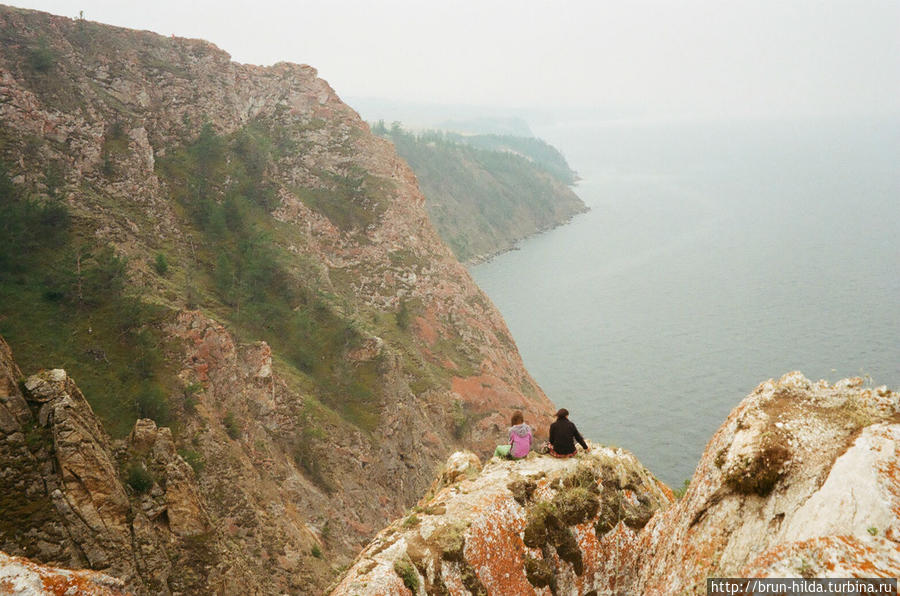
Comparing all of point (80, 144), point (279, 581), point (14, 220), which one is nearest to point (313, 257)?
point (80, 144)

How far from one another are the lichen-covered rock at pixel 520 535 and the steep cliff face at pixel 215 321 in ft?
29.3

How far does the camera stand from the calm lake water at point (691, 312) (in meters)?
71.9

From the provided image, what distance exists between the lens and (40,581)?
7535 millimetres

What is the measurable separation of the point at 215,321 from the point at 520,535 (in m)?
23.2

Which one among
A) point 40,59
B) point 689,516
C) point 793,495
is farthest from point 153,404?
point 40,59

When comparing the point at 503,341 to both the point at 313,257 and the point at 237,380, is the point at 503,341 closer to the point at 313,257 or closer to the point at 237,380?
the point at 313,257

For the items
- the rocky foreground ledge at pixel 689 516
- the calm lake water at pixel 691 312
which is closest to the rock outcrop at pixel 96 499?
the rocky foreground ledge at pixel 689 516

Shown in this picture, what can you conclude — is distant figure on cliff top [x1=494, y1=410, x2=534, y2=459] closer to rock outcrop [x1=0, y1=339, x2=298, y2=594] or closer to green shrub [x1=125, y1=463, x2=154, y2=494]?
rock outcrop [x1=0, y1=339, x2=298, y2=594]

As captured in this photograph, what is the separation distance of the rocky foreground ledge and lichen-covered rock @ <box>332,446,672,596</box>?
0.10 ft

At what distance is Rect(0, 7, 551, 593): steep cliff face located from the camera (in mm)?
16719

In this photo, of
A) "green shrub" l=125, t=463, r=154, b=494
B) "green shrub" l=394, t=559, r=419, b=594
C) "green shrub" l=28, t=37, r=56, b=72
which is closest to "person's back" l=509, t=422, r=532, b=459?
"green shrub" l=394, t=559, r=419, b=594

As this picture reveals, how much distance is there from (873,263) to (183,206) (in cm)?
14630

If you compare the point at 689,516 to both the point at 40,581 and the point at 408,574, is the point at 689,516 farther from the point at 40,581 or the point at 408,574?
the point at 40,581

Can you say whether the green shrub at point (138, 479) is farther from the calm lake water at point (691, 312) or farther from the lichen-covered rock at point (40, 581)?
the calm lake water at point (691, 312)
